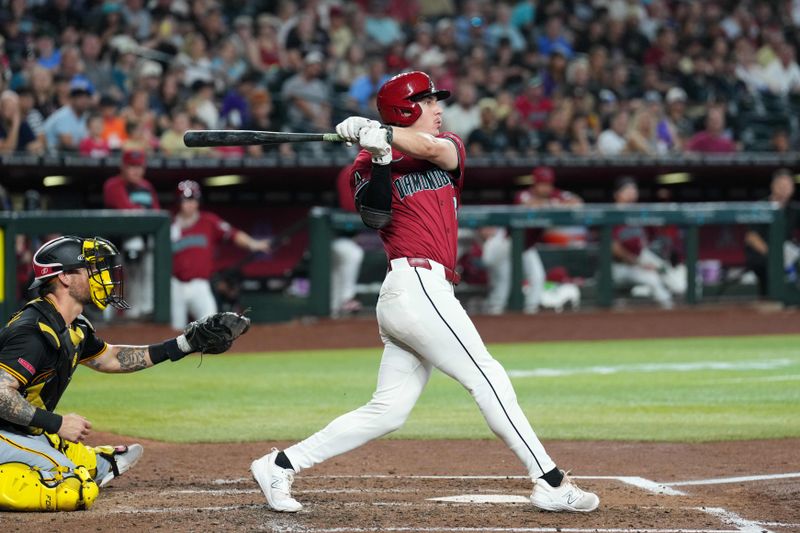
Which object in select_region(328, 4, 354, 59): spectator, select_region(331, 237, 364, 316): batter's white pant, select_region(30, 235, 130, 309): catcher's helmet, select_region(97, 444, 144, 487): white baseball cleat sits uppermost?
select_region(328, 4, 354, 59): spectator

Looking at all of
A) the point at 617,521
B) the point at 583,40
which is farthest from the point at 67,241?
the point at 583,40

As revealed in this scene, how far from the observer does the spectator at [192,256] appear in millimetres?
12109

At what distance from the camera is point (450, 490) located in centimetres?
525

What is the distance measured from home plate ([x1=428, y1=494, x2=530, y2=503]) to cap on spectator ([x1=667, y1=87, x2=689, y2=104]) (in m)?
13.5

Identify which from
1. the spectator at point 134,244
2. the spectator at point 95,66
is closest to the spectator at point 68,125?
the spectator at point 95,66

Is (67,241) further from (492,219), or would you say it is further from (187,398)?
(492,219)

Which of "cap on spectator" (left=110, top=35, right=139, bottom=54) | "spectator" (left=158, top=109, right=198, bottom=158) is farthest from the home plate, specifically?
"cap on spectator" (left=110, top=35, right=139, bottom=54)

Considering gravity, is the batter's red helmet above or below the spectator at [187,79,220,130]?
below

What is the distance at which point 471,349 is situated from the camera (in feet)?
15.3

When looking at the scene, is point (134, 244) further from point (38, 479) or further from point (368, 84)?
point (38, 479)

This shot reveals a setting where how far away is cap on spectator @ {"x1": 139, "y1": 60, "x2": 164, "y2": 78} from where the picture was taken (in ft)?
45.7

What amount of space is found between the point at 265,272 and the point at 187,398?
5343 mm

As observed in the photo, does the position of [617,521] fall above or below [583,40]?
below

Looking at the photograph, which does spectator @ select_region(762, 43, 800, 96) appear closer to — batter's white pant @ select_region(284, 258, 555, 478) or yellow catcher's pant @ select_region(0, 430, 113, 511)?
batter's white pant @ select_region(284, 258, 555, 478)
